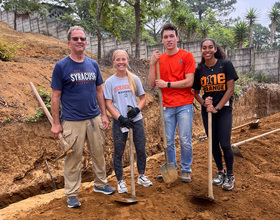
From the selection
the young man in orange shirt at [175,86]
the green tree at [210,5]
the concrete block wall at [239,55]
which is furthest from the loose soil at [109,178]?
the green tree at [210,5]

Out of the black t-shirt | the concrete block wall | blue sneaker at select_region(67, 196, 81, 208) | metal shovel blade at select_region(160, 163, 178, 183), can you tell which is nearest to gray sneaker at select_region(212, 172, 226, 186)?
metal shovel blade at select_region(160, 163, 178, 183)

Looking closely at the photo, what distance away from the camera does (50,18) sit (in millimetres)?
19719

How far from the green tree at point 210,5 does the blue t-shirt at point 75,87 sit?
3688cm

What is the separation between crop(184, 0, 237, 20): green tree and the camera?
3762 cm

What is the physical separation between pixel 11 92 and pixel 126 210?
4276mm

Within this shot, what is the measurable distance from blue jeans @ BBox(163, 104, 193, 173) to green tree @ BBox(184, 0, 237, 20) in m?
36.4

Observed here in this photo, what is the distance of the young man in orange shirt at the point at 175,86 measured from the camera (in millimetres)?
3625

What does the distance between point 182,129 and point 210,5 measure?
40.5 meters

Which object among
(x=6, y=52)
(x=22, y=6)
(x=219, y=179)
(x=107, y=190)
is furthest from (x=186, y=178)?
(x=22, y=6)

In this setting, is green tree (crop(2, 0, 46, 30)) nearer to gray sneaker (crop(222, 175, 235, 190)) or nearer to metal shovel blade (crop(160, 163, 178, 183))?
metal shovel blade (crop(160, 163, 178, 183))

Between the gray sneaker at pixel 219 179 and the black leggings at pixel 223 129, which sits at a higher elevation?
the black leggings at pixel 223 129

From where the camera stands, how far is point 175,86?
3600 mm

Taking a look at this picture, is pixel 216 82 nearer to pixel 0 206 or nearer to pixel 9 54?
pixel 0 206

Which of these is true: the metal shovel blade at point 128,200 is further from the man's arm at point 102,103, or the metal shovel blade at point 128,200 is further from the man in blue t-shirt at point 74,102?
the man's arm at point 102,103
